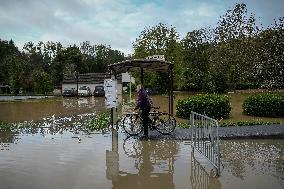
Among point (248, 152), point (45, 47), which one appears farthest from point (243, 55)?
point (45, 47)

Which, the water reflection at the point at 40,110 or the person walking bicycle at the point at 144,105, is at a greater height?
the person walking bicycle at the point at 144,105

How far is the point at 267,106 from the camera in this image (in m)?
18.5

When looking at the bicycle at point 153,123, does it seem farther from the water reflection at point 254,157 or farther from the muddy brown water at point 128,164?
the water reflection at point 254,157

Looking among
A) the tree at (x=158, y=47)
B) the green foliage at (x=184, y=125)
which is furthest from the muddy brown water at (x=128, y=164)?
the tree at (x=158, y=47)

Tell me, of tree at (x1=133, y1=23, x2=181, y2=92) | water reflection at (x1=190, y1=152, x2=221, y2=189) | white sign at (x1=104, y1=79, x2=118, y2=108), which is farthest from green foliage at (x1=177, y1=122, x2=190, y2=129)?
tree at (x1=133, y1=23, x2=181, y2=92)

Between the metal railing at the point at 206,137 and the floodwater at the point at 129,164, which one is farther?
the metal railing at the point at 206,137

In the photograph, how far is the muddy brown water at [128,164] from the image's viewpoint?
7.95 m

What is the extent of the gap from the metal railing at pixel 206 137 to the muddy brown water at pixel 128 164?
0.98 ft

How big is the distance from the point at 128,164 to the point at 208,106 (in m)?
8.66

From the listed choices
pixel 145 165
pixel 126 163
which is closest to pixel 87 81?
pixel 126 163

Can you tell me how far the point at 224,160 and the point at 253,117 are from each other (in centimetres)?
941

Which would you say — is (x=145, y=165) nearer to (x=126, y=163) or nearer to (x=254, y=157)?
(x=126, y=163)

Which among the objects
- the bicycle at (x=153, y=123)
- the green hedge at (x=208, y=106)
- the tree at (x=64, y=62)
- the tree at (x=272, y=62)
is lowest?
the bicycle at (x=153, y=123)

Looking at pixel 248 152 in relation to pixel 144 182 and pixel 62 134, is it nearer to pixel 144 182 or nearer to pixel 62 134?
pixel 144 182
